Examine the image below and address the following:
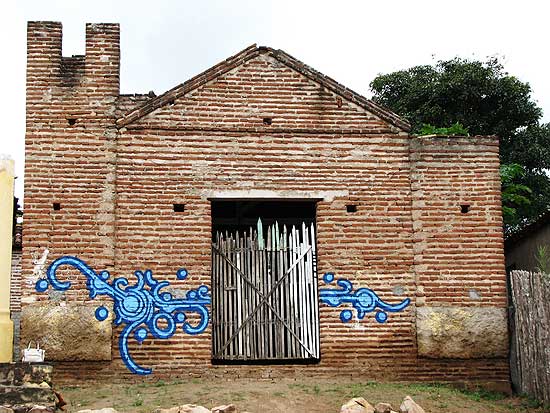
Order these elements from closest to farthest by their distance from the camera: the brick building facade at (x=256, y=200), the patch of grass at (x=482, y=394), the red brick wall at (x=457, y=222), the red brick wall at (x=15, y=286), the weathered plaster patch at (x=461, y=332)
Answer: the patch of grass at (x=482, y=394)
the brick building facade at (x=256, y=200)
the weathered plaster patch at (x=461, y=332)
the red brick wall at (x=457, y=222)
the red brick wall at (x=15, y=286)

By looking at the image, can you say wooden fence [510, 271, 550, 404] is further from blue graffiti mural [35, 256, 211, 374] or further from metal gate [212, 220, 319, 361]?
blue graffiti mural [35, 256, 211, 374]

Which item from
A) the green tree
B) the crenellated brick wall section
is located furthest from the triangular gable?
the green tree

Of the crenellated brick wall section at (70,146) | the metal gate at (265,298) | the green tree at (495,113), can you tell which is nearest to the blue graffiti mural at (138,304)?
the crenellated brick wall section at (70,146)

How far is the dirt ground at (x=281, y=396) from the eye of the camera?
1052 cm

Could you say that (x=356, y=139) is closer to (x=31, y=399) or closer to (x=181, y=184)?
(x=181, y=184)

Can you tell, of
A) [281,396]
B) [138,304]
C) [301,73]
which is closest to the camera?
[281,396]

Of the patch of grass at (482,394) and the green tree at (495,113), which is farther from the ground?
the green tree at (495,113)

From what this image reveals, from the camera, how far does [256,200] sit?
12.8 meters

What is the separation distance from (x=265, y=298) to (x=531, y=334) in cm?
Answer: 413

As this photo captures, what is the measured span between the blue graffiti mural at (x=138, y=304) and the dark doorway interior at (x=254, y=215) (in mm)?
3383

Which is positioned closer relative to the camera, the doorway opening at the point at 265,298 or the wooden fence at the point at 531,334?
the wooden fence at the point at 531,334

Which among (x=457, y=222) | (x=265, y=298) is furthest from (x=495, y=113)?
(x=265, y=298)

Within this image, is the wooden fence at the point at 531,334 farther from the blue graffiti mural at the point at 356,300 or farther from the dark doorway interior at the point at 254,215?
the dark doorway interior at the point at 254,215

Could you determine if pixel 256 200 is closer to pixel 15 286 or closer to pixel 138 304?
pixel 138 304
